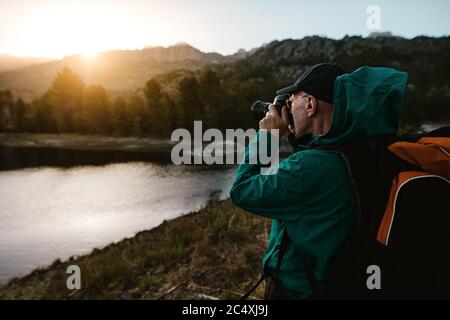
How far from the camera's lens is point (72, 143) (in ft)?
165

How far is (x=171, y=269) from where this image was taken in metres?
7.14

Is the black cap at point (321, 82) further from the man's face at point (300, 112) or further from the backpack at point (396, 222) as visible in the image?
the backpack at point (396, 222)

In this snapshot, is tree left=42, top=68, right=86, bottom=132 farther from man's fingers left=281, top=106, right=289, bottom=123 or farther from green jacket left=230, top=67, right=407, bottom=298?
green jacket left=230, top=67, right=407, bottom=298

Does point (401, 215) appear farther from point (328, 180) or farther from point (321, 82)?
point (321, 82)

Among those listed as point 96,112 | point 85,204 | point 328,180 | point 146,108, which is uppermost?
point 146,108

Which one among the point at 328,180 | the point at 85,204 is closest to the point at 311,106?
the point at 328,180

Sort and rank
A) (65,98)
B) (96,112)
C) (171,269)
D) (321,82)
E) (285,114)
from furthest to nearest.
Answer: (65,98) → (96,112) → (171,269) → (285,114) → (321,82)

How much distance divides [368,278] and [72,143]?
53976mm

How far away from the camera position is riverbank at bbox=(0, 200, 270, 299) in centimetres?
570

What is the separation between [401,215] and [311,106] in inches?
26.8

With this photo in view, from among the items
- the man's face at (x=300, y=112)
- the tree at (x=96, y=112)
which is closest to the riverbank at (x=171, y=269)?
the man's face at (x=300, y=112)

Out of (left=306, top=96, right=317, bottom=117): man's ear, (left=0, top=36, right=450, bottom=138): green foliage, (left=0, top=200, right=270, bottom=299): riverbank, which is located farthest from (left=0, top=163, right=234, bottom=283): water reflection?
(left=0, top=36, right=450, bottom=138): green foliage
